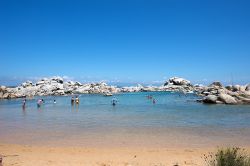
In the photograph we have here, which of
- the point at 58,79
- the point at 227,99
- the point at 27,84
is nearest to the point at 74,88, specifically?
the point at 58,79

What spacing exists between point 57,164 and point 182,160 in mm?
5329

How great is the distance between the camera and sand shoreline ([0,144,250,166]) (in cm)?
1147

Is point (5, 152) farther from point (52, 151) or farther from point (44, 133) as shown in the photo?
Result: point (44, 133)

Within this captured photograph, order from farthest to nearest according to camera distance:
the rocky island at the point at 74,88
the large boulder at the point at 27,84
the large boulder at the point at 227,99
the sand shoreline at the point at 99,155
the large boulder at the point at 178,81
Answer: the large boulder at the point at 178,81, the large boulder at the point at 27,84, the rocky island at the point at 74,88, the large boulder at the point at 227,99, the sand shoreline at the point at 99,155

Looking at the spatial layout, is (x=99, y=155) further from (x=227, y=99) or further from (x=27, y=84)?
(x=27, y=84)

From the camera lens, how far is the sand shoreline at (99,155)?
11.5m

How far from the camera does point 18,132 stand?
20.2 meters

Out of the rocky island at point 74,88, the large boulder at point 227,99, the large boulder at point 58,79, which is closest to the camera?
the large boulder at point 227,99

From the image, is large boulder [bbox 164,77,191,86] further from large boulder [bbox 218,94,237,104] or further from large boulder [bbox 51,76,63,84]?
large boulder [bbox 218,94,237,104]

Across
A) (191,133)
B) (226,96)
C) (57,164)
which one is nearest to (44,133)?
(57,164)

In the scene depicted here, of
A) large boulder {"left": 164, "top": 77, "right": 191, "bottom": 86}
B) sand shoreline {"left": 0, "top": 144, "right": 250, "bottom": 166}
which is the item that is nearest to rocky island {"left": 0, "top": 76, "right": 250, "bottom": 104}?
large boulder {"left": 164, "top": 77, "right": 191, "bottom": 86}

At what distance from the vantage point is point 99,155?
1325 cm

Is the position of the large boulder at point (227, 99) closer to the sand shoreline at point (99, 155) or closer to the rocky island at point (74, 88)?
the rocky island at point (74, 88)

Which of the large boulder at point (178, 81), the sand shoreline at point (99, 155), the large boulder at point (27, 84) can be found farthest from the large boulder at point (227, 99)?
the large boulder at point (178, 81)
